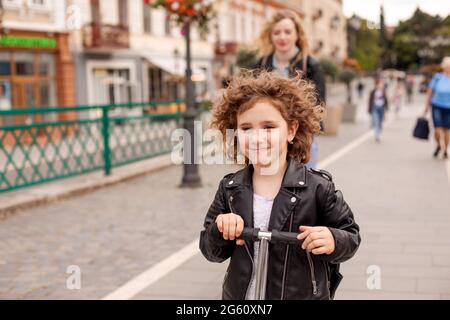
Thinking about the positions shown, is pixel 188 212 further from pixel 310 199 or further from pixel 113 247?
pixel 310 199

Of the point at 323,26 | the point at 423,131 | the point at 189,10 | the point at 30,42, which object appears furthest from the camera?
the point at 323,26

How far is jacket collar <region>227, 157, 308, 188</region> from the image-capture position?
2.17 m

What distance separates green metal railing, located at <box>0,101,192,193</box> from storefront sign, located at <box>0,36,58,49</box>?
825cm

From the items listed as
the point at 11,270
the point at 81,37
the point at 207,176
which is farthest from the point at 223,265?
the point at 81,37

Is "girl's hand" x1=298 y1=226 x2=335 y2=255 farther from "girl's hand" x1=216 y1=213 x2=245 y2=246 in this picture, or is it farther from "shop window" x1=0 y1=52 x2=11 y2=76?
"shop window" x1=0 y1=52 x2=11 y2=76

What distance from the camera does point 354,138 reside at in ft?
54.0

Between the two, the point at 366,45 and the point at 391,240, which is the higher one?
the point at 366,45

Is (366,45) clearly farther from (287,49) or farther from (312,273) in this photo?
(312,273)

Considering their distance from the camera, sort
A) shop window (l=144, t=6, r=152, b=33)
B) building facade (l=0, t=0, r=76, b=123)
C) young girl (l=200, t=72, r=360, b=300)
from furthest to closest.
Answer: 1. shop window (l=144, t=6, r=152, b=33)
2. building facade (l=0, t=0, r=76, b=123)
3. young girl (l=200, t=72, r=360, b=300)

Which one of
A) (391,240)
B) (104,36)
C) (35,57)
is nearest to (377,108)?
(391,240)

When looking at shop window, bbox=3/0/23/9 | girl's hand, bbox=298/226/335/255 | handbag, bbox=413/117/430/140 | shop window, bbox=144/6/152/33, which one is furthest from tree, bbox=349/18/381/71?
girl's hand, bbox=298/226/335/255

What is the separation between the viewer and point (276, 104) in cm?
215

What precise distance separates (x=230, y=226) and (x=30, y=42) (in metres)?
19.6
